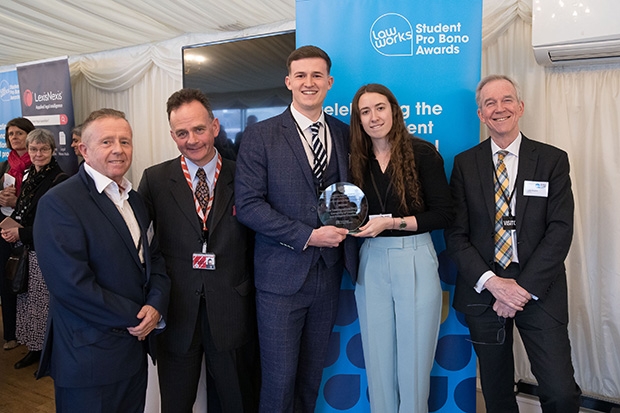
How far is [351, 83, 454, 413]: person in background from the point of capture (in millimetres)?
2014

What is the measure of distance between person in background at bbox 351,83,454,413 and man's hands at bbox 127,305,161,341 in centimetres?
94

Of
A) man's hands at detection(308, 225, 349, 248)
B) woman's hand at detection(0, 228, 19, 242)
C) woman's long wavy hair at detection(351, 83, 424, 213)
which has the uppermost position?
woman's long wavy hair at detection(351, 83, 424, 213)

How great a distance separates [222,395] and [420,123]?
1747 millimetres

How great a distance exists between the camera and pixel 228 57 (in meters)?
3.91

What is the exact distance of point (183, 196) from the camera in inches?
81.7

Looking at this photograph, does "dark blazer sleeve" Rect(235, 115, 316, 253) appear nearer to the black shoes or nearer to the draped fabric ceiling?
the draped fabric ceiling

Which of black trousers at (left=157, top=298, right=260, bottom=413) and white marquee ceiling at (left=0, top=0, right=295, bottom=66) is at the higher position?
white marquee ceiling at (left=0, top=0, right=295, bottom=66)

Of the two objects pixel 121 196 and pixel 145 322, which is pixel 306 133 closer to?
pixel 121 196

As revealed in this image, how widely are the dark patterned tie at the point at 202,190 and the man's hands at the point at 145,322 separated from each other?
0.53 meters

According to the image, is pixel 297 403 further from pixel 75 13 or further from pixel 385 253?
pixel 75 13

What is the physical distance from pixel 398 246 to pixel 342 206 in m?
0.33

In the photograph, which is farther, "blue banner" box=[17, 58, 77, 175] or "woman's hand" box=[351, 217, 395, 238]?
"blue banner" box=[17, 58, 77, 175]

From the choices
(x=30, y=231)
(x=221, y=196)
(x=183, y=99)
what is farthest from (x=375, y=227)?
(x=30, y=231)

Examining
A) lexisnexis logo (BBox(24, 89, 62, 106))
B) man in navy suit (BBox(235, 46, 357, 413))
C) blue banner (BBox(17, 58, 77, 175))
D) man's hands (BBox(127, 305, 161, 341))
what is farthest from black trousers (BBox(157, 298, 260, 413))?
lexisnexis logo (BBox(24, 89, 62, 106))
